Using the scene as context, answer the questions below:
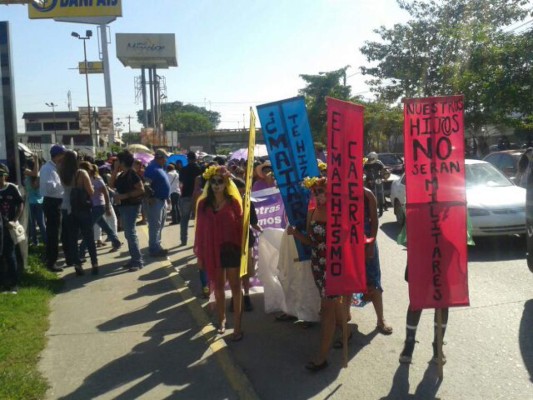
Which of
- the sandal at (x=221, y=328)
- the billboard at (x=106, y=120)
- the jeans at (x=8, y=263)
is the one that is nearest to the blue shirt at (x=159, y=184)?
the jeans at (x=8, y=263)

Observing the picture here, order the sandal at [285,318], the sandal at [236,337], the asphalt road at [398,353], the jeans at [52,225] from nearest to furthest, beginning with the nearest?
the asphalt road at [398,353]
the sandal at [236,337]
the sandal at [285,318]
the jeans at [52,225]

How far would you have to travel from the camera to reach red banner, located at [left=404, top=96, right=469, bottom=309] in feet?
14.0

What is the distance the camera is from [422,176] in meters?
4.29

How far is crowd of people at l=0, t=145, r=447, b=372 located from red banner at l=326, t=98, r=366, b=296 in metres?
0.26

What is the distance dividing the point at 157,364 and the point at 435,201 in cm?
270

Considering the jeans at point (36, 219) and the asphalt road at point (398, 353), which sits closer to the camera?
the asphalt road at point (398, 353)

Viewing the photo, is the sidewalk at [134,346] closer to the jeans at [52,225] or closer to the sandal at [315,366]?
the sandal at [315,366]

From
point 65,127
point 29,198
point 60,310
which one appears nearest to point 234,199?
point 60,310

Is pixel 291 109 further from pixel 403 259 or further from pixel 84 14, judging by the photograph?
pixel 84 14

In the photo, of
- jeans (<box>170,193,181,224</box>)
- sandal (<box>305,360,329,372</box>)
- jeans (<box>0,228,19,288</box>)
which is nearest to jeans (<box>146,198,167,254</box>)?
jeans (<box>0,228,19,288</box>)

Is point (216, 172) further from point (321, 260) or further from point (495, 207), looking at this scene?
point (495, 207)

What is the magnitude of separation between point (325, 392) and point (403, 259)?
508 centimetres

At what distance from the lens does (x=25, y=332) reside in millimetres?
5438

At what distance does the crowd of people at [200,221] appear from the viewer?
474 centimetres
